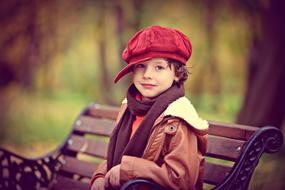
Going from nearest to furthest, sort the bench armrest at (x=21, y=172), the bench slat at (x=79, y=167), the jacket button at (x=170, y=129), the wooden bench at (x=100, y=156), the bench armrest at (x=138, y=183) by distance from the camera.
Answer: the bench armrest at (x=138, y=183)
the jacket button at (x=170, y=129)
the wooden bench at (x=100, y=156)
the bench armrest at (x=21, y=172)
the bench slat at (x=79, y=167)

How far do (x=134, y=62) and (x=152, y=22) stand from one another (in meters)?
8.27

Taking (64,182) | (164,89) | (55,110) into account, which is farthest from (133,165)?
(55,110)

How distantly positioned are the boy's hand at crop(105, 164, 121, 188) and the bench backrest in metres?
0.87

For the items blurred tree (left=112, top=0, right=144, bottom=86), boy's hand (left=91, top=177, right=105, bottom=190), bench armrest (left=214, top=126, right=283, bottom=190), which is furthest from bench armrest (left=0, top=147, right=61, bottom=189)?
blurred tree (left=112, top=0, right=144, bottom=86)

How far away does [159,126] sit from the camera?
10.3 feet

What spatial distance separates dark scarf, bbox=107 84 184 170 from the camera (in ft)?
10.4

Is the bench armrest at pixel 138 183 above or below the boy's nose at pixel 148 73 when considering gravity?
below

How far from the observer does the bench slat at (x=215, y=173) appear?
3.61 metres

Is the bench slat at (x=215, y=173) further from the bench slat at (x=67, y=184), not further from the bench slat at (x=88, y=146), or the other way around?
the bench slat at (x=67, y=184)

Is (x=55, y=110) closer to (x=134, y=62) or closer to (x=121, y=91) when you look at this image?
(x=121, y=91)

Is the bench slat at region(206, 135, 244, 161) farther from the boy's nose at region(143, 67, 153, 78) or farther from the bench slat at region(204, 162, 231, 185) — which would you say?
the boy's nose at region(143, 67, 153, 78)

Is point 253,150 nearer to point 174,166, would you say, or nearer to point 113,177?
point 174,166

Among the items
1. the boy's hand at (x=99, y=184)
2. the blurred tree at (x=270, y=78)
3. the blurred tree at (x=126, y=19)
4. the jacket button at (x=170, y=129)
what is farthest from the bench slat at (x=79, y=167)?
the blurred tree at (x=126, y=19)

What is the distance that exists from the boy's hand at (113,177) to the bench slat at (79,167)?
112cm
